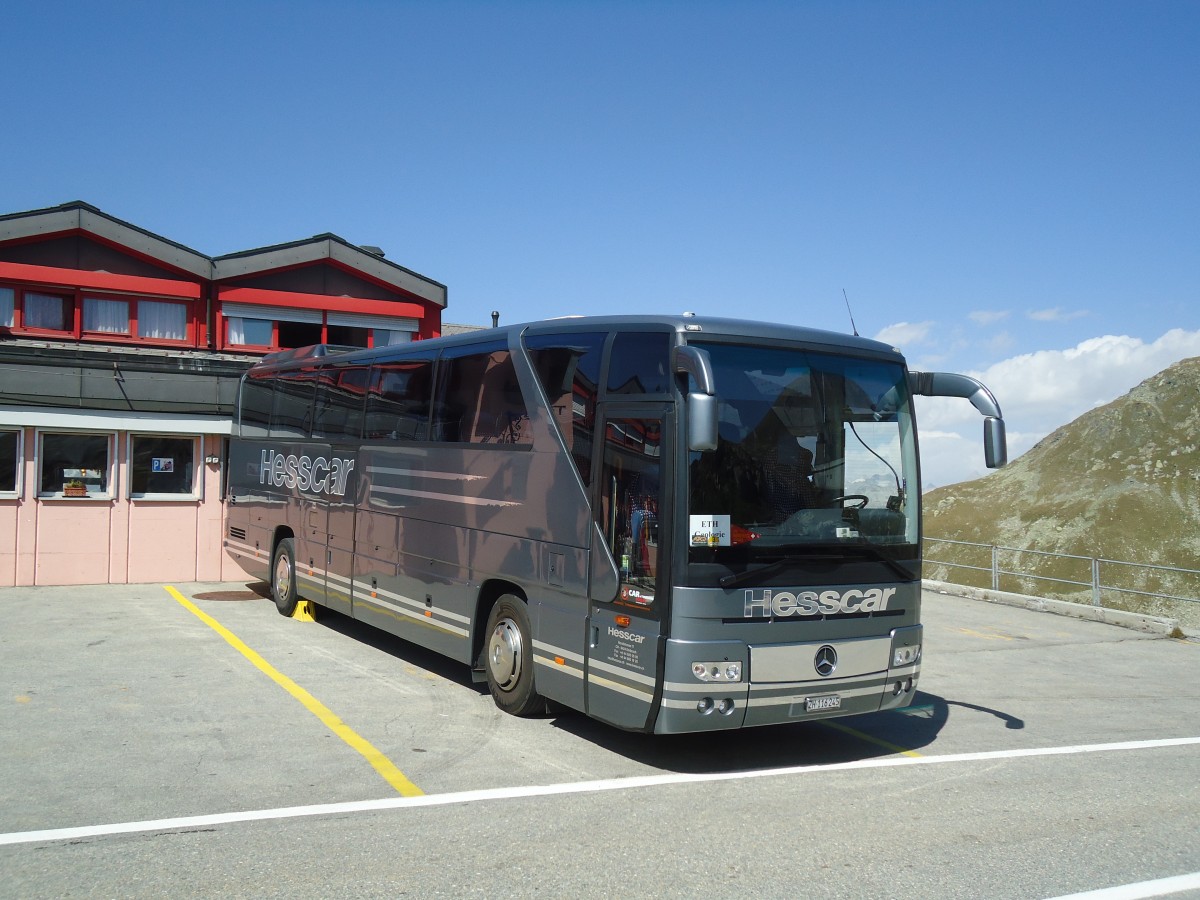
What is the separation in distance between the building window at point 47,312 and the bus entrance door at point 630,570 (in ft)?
51.0

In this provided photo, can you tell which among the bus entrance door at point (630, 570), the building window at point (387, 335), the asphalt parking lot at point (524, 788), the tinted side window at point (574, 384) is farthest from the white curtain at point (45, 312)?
the bus entrance door at point (630, 570)

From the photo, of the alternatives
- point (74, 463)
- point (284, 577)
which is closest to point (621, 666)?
point (284, 577)

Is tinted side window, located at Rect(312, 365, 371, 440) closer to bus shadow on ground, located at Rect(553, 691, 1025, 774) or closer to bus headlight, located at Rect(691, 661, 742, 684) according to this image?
bus shadow on ground, located at Rect(553, 691, 1025, 774)

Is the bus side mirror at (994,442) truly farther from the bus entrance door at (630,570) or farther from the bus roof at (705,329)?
the bus entrance door at (630,570)

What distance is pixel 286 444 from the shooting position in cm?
1481

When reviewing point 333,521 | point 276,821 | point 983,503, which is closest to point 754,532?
point 276,821

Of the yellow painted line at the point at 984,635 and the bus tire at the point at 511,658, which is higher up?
the bus tire at the point at 511,658

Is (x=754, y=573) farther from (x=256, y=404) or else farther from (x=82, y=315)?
(x=82, y=315)

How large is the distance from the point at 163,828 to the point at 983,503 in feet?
367

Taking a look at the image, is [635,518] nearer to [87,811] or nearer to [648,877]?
[648,877]

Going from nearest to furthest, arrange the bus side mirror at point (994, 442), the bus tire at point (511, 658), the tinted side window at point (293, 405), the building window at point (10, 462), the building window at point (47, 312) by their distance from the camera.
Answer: the bus side mirror at point (994, 442), the bus tire at point (511, 658), the tinted side window at point (293, 405), the building window at point (10, 462), the building window at point (47, 312)

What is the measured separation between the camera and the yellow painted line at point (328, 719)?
721 cm

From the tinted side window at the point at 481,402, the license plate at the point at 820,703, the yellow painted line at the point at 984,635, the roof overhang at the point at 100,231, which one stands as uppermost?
the roof overhang at the point at 100,231

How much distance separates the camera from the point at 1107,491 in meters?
104
